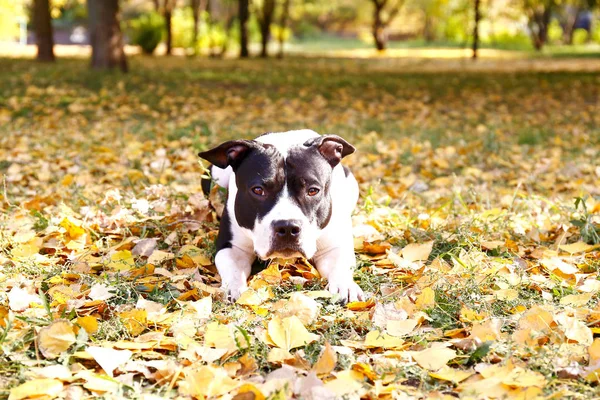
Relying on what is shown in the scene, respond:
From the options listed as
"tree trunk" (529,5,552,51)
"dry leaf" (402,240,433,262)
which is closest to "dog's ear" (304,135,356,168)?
"dry leaf" (402,240,433,262)

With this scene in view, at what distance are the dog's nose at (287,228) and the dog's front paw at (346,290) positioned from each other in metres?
0.35

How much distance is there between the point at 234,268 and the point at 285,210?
49cm

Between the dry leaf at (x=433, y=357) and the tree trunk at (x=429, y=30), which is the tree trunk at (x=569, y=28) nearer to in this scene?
the tree trunk at (x=429, y=30)

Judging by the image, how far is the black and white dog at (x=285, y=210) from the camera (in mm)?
3340

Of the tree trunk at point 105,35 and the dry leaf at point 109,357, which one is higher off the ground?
the tree trunk at point 105,35

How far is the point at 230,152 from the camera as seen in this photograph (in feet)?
12.0

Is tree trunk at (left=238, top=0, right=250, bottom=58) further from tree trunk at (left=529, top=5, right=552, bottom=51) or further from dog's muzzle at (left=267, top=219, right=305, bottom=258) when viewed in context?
dog's muzzle at (left=267, top=219, right=305, bottom=258)

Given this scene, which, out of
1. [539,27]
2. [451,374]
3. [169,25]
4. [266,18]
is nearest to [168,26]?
[169,25]

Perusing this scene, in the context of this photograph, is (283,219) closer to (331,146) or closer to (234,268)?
(234,268)

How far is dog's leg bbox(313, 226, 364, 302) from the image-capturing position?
11.1ft

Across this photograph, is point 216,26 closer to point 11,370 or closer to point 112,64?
point 112,64

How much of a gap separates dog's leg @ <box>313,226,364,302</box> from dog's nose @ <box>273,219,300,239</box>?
1.18ft

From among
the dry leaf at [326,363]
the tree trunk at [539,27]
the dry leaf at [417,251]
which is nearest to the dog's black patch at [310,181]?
the dry leaf at [417,251]

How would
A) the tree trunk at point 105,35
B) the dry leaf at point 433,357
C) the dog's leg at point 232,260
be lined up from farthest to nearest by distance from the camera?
the tree trunk at point 105,35 → the dog's leg at point 232,260 → the dry leaf at point 433,357
